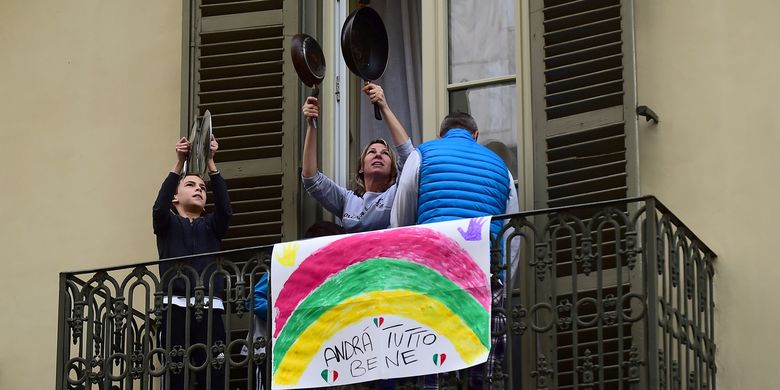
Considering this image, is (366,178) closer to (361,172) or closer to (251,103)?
(361,172)

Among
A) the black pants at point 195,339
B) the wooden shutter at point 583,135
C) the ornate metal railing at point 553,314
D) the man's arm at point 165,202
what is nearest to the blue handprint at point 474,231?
the ornate metal railing at point 553,314

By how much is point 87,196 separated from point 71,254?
316 millimetres

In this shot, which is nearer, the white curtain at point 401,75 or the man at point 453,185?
the man at point 453,185

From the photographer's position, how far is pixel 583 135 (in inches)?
382

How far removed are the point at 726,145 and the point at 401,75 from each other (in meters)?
1.95

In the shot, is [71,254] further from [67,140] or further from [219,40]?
[219,40]

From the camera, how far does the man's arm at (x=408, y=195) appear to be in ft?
30.8

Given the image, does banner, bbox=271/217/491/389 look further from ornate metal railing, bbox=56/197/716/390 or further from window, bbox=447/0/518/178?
window, bbox=447/0/518/178

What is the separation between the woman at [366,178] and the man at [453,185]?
0.39 meters

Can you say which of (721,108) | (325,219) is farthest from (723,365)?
(325,219)

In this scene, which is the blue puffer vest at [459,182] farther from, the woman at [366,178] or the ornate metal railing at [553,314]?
the woman at [366,178]

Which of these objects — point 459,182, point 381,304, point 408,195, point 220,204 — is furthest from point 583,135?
point 220,204

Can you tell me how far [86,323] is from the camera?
1027cm

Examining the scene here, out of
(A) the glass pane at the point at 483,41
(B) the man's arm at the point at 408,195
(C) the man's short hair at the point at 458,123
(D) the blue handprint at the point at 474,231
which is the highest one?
(A) the glass pane at the point at 483,41
